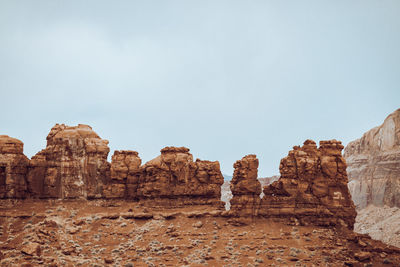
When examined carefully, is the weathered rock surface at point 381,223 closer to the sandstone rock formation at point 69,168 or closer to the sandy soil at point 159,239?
the sandy soil at point 159,239

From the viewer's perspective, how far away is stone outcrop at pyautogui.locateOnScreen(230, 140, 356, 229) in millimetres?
48094

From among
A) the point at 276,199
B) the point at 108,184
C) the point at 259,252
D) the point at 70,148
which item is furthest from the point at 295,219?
the point at 70,148

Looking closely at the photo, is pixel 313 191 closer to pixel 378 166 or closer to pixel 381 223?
pixel 381 223

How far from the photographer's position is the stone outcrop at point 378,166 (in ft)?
254

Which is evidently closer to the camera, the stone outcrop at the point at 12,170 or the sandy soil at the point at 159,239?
the sandy soil at the point at 159,239

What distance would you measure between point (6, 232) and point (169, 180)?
1812 centimetres

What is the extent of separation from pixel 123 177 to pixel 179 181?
6.61m

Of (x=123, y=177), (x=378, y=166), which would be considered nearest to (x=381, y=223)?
(x=378, y=166)

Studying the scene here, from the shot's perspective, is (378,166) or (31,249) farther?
(378,166)

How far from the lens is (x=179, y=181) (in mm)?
54375

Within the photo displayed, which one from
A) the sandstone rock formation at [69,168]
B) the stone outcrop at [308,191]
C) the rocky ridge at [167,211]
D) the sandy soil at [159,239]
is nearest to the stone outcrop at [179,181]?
the rocky ridge at [167,211]

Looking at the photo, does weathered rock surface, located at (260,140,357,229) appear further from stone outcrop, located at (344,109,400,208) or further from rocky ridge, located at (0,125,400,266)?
stone outcrop, located at (344,109,400,208)

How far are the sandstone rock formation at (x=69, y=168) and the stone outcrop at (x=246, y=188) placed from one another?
15797mm

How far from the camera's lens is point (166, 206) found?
176ft
